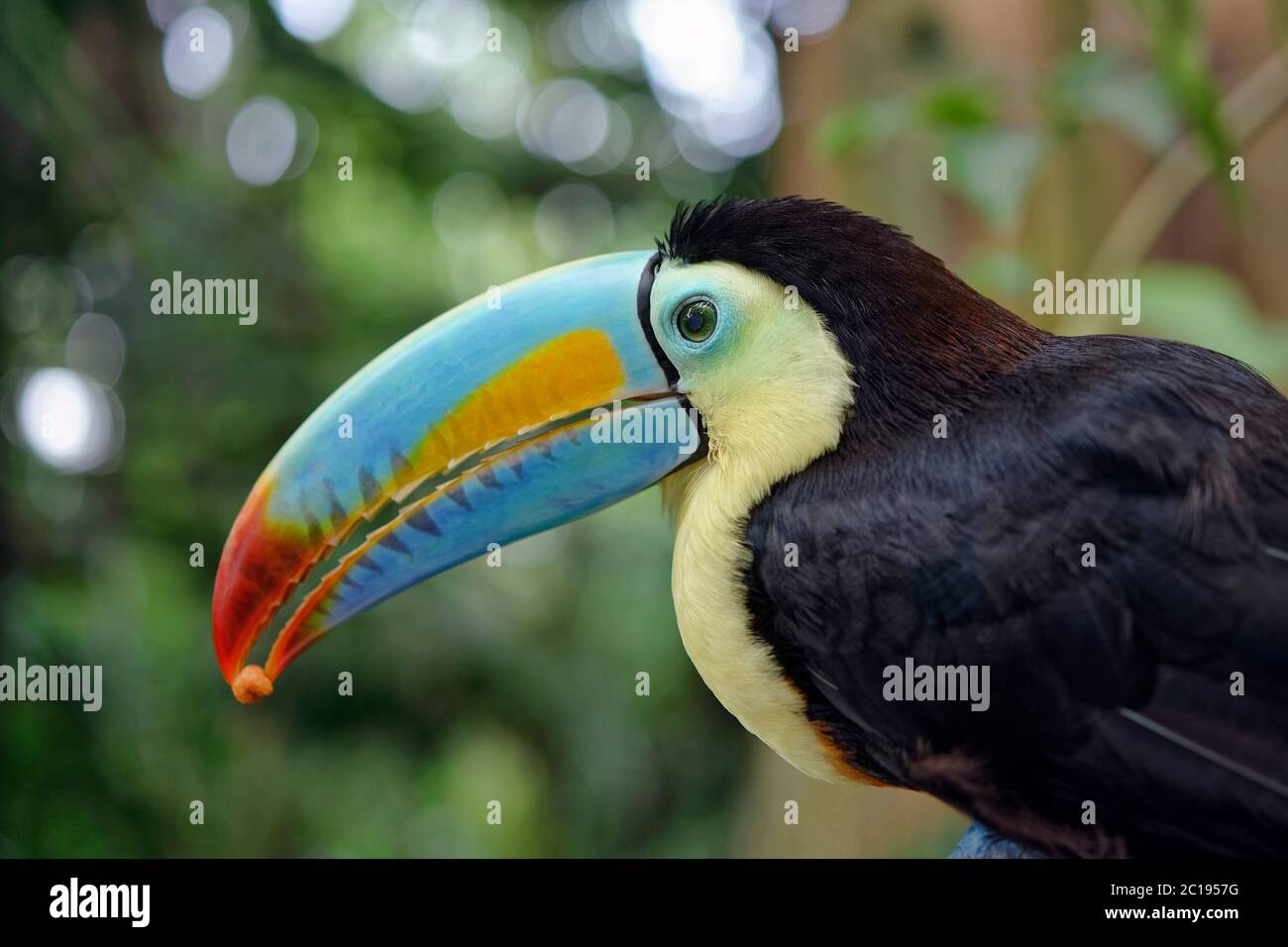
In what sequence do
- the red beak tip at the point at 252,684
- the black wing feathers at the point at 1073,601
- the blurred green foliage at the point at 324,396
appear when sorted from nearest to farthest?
the black wing feathers at the point at 1073,601
the red beak tip at the point at 252,684
the blurred green foliage at the point at 324,396

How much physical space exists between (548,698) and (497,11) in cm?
310

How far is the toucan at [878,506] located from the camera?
1401 mm

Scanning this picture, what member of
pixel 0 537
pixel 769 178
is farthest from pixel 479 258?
pixel 0 537

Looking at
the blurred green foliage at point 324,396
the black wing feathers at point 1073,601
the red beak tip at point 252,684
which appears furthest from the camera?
the blurred green foliage at point 324,396

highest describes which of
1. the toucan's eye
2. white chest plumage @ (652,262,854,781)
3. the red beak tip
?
the toucan's eye

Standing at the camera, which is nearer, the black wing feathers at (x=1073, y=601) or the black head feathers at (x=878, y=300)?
the black wing feathers at (x=1073, y=601)

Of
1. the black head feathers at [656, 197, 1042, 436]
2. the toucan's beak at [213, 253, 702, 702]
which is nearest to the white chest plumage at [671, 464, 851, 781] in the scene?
the toucan's beak at [213, 253, 702, 702]

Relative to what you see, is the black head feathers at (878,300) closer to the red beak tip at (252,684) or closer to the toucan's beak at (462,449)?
the toucan's beak at (462,449)

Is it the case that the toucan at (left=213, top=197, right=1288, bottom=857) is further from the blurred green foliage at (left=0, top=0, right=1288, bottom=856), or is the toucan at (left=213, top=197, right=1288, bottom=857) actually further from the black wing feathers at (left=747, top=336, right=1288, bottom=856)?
the blurred green foliage at (left=0, top=0, right=1288, bottom=856)

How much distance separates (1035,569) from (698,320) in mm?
532

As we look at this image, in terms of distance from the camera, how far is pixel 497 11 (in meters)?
5.45

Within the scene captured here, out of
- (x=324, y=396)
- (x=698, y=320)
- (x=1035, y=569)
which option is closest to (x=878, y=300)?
(x=698, y=320)

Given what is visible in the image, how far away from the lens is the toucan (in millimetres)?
1401

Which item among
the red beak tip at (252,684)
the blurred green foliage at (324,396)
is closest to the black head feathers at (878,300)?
the red beak tip at (252,684)
